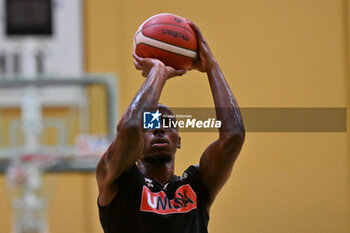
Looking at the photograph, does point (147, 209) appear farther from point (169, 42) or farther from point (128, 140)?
point (169, 42)

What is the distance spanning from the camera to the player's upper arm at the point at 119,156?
4.05ft

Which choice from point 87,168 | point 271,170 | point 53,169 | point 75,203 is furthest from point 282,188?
point 75,203

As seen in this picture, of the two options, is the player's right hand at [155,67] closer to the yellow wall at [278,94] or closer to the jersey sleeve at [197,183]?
the jersey sleeve at [197,183]

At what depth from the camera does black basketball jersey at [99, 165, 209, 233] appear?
1.32m

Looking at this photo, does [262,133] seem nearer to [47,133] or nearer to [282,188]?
[282,188]

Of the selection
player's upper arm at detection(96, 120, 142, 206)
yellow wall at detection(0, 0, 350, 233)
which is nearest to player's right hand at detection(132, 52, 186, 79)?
player's upper arm at detection(96, 120, 142, 206)

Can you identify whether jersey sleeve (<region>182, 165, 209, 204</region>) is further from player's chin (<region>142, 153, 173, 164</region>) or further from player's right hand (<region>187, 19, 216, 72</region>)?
player's right hand (<region>187, 19, 216, 72</region>)

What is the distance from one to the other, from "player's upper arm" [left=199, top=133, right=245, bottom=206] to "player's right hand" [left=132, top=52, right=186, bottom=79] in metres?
0.23

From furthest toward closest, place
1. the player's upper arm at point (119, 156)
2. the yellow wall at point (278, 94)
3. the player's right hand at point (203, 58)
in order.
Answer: the yellow wall at point (278, 94) < the player's right hand at point (203, 58) < the player's upper arm at point (119, 156)

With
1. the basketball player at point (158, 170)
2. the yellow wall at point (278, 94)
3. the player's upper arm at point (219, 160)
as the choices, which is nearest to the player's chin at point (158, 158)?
the basketball player at point (158, 170)

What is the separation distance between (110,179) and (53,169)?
1650mm

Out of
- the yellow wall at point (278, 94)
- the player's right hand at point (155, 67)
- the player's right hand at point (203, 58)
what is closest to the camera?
the player's right hand at point (155, 67)

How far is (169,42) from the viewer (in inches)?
58.5

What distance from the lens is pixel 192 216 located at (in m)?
1.39
